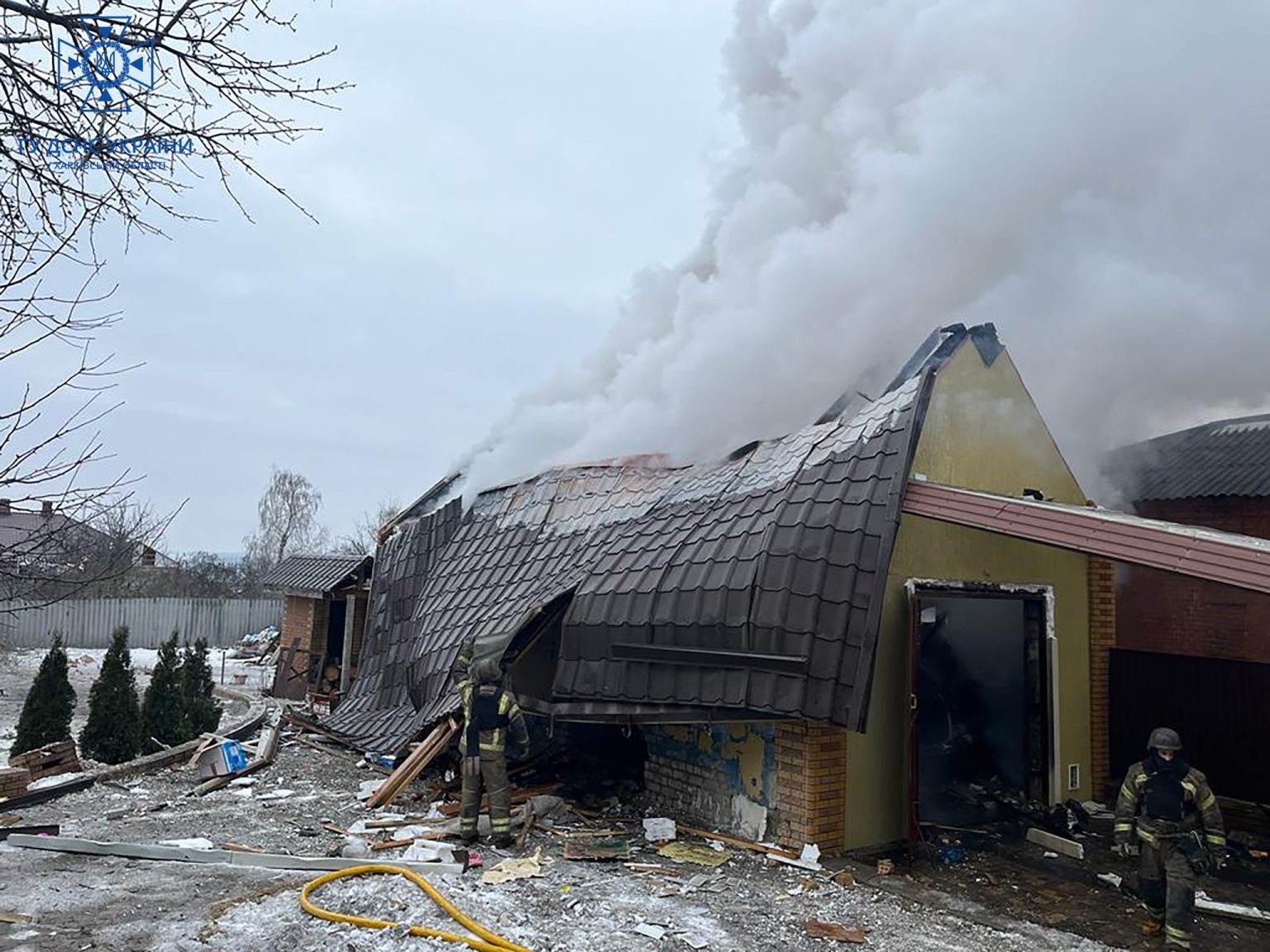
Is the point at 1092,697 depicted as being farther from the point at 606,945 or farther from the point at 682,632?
the point at 606,945

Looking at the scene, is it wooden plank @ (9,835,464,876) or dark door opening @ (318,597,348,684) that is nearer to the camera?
wooden plank @ (9,835,464,876)

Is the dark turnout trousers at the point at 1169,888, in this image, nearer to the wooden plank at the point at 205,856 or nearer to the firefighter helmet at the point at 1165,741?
the firefighter helmet at the point at 1165,741

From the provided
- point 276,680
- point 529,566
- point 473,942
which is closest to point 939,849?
point 473,942

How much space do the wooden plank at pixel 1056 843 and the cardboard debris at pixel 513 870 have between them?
13.9ft

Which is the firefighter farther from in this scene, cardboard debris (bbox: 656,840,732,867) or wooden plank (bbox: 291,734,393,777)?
wooden plank (bbox: 291,734,393,777)

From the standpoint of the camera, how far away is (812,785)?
706 cm

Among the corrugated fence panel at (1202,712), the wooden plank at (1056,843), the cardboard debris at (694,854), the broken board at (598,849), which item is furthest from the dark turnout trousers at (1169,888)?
the broken board at (598,849)

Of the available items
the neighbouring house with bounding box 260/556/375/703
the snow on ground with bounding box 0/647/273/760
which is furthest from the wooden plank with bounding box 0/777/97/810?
the neighbouring house with bounding box 260/556/375/703

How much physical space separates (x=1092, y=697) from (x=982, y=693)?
122 cm

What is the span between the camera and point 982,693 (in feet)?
33.9

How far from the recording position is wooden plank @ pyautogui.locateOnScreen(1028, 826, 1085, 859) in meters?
7.48

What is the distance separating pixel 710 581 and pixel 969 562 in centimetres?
248

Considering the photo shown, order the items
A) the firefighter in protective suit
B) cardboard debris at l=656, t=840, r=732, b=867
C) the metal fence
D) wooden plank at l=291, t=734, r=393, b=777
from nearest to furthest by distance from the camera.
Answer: the firefighter in protective suit < cardboard debris at l=656, t=840, r=732, b=867 < wooden plank at l=291, t=734, r=393, b=777 < the metal fence

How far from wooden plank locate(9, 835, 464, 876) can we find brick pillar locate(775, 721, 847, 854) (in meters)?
2.54
